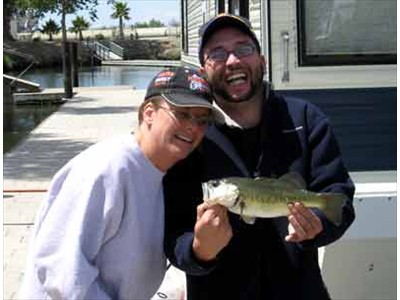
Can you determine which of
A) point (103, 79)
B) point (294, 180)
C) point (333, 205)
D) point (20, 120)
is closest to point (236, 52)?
point (294, 180)

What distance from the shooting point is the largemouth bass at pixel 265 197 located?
1.97 meters

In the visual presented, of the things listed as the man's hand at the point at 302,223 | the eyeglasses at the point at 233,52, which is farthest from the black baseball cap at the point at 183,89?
the man's hand at the point at 302,223

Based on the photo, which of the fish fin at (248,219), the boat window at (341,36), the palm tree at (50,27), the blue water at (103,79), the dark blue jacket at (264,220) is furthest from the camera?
the palm tree at (50,27)

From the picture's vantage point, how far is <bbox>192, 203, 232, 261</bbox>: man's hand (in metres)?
2.00

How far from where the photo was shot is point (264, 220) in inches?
87.4

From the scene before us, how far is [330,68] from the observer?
4.23 meters

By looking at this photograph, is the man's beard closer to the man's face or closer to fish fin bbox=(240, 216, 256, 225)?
the man's face

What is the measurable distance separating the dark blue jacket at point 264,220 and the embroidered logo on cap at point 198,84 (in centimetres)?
17

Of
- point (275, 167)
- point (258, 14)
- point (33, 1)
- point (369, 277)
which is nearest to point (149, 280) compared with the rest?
point (275, 167)

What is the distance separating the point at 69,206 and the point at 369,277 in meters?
2.51

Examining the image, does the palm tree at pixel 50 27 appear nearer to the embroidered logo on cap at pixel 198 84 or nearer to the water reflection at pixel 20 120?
the water reflection at pixel 20 120

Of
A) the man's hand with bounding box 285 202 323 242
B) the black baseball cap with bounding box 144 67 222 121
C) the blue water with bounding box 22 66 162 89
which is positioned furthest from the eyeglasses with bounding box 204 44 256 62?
the blue water with bounding box 22 66 162 89

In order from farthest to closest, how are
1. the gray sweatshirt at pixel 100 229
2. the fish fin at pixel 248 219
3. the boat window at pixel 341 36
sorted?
1. the boat window at pixel 341 36
2. the fish fin at pixel 248 219
3. the gray sweatshirt at pixel 100 229

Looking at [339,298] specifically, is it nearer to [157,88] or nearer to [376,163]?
[376,163]
